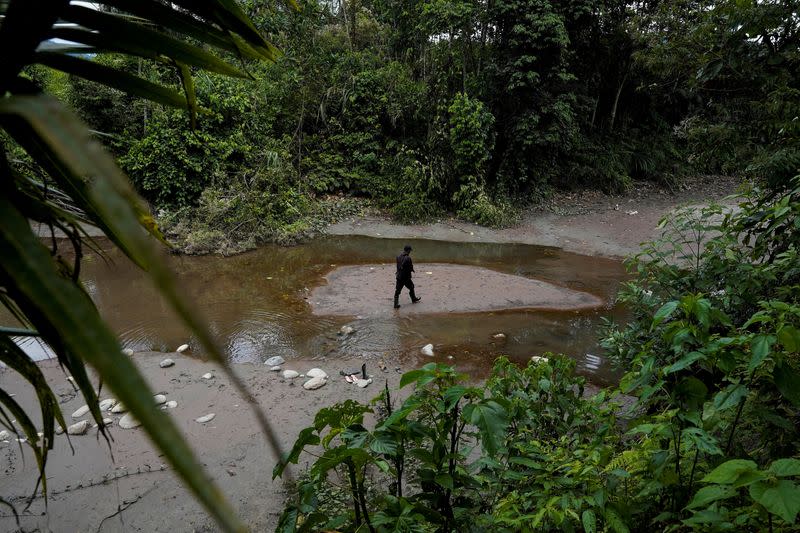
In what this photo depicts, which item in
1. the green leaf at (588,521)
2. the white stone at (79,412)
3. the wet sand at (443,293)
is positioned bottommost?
the white stone at (79,412)

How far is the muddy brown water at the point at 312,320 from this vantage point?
18.2 feet

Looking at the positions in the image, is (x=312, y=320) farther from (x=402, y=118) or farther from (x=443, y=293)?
(x=402, y=118)

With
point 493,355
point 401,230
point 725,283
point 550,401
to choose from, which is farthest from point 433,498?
point 401,230

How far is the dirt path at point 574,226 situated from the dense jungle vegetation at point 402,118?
0.52 metres

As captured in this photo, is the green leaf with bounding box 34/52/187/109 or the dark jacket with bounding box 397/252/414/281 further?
the dark jacket with bounding box 397/252/414/281

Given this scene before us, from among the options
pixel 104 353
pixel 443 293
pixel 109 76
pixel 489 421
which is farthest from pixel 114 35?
pixel 443 293

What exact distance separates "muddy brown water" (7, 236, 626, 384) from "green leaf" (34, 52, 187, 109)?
3.77 m

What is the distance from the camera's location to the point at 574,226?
1204 centimetres

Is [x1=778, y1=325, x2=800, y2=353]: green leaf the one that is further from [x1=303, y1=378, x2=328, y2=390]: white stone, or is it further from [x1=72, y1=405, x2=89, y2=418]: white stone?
[x1=72, y1=405, x2=89, y2=418]: white stone

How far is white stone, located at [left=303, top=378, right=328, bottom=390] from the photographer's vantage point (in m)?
4.57

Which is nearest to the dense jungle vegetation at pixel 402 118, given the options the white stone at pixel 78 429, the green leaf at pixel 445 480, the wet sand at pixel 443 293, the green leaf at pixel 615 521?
the wet sand at pixel 443 293

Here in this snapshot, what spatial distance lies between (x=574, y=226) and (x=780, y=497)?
11897 mm

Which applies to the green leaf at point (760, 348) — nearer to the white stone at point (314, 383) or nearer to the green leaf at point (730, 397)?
the green leaf at point (730, 397)

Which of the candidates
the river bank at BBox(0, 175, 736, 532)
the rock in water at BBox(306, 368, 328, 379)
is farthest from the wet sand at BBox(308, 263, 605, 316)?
the rock in water at BBox(306, 368, 328, 379)
